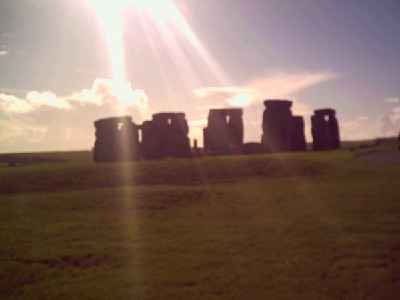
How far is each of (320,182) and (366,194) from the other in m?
5.19

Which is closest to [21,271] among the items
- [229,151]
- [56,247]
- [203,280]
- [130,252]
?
[56,247]

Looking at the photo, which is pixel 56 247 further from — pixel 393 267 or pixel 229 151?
pixel 229 151

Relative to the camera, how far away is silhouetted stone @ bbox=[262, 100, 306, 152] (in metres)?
51.6

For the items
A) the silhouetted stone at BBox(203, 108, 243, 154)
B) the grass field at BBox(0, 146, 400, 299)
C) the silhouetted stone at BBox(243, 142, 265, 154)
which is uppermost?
the silhouetted stone at BBox(203, 108, 243, 154)

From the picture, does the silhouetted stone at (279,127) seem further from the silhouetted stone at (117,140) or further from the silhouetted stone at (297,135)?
the silhouetted stone at (117,140)

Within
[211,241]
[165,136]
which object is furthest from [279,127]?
[211,241]

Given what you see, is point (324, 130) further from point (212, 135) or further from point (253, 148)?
point (212, 135)

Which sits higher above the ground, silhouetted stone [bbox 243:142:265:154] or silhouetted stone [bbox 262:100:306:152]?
silhouetted stone [bbox 262:100:306:152]

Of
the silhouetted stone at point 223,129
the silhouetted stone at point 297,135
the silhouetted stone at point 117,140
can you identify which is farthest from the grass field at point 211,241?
the silhouetted stone at point 297,135

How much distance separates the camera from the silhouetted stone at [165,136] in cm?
4725

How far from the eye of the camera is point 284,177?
27.2 meters

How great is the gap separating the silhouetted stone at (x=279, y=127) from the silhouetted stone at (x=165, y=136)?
Result: 10.3m

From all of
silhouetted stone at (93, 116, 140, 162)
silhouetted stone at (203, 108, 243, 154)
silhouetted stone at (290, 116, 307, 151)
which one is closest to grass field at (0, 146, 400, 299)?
silhouetted stone at (93, 116, 140, 162)

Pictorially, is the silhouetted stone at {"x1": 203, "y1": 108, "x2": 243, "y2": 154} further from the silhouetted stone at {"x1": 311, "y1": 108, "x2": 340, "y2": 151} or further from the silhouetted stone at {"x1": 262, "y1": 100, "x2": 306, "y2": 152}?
the silhouetted stone at {"x1": 311, "y1": 108, "x2": 340, "y2": 151}
